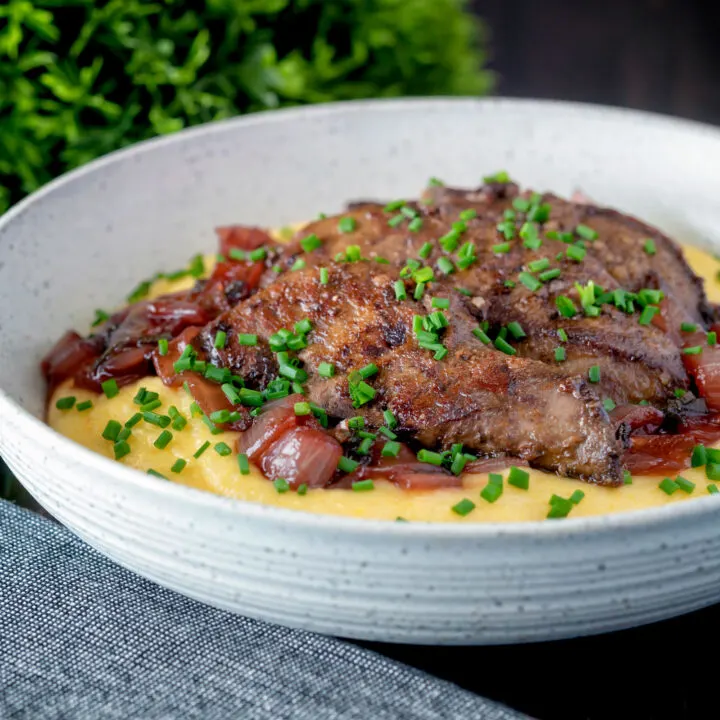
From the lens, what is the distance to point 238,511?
3.25 metres

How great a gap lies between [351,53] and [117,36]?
6.52 ft

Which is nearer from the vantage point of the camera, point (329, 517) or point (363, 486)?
point (329, 517)

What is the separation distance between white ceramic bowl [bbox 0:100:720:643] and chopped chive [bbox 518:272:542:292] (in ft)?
5.40

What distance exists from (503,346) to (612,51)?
356 inches

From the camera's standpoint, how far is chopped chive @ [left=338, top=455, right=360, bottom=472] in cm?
403

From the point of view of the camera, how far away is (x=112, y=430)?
445cm

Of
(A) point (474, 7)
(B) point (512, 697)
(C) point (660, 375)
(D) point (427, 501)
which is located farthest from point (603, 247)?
(A) point (474, 7)

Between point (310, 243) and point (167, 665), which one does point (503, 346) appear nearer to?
point (310, 243)

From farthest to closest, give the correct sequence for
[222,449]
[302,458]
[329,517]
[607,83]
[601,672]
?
[607,83], [222,449], [302,458], [601,672], [329,517]


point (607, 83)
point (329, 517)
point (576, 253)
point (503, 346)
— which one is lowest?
point (607, 83)

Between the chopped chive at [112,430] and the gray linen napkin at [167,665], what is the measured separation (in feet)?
1.93

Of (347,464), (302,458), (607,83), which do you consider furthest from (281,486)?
(607,83)

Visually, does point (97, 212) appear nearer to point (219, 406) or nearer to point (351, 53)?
point (219, 406)

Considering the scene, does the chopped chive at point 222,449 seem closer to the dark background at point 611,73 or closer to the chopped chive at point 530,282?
the dark background at point 611,73
